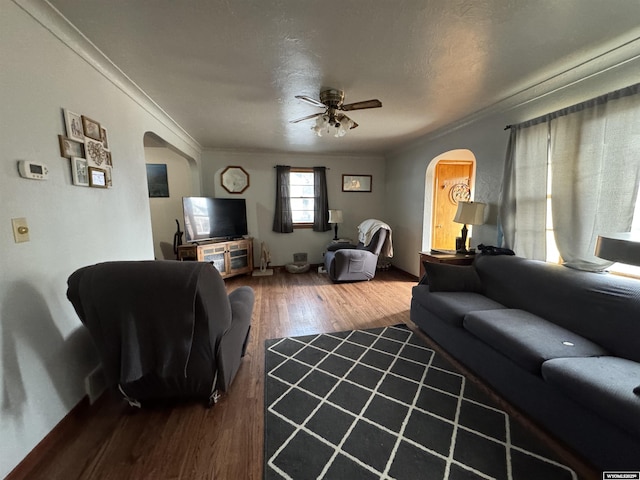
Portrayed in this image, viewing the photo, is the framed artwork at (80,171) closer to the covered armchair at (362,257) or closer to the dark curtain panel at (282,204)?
the covered armchair at (362,257)

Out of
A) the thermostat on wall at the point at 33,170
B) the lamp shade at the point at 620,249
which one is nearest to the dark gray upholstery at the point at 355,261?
the lamp shade at the point at 620,249

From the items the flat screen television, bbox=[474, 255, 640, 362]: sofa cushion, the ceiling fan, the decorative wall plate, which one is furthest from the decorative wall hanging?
the decorative wall plate

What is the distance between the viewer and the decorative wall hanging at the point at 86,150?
1.56 metres

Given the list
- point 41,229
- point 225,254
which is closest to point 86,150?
point 41,229

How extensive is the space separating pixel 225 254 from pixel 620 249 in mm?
4370

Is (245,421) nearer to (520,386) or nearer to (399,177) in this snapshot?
(520,386)

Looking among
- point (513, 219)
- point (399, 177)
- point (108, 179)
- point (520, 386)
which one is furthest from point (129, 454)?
point (399, 177)

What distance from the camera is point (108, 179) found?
1.93 meters

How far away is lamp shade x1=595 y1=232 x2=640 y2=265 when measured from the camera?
→ 112cm

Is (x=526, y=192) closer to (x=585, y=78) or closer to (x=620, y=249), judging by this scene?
(x=585, y=78)

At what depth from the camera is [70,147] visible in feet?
5.14

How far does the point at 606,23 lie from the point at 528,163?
1.15 meters

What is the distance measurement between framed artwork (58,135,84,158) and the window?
147 inches

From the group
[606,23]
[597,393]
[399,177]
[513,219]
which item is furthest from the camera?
[399,177]
